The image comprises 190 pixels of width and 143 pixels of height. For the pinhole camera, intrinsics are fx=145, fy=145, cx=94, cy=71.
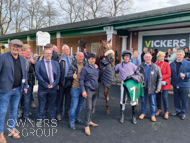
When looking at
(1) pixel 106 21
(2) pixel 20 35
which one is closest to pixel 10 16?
(2) pixel 20 35

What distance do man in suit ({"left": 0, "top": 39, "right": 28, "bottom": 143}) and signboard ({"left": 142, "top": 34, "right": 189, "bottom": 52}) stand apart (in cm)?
959

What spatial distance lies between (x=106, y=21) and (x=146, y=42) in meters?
3.51

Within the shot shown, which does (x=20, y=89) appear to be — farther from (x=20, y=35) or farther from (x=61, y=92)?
(x=20, y=35)

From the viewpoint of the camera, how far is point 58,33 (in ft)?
43.8

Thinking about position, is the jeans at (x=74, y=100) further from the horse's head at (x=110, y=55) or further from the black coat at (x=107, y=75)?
the horse's head at (x=110, y=55)

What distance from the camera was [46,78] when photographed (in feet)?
11.5

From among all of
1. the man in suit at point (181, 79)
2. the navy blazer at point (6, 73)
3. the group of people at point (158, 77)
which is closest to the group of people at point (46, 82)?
the navy blazer at point (6, 73)

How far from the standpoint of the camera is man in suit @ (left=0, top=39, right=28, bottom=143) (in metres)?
2.77

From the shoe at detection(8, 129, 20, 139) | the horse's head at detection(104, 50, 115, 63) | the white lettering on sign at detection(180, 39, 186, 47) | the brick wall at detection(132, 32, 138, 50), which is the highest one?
the brick wall at detection(132, 32, 138, 50)

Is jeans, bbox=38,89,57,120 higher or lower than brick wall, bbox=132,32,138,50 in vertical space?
lower

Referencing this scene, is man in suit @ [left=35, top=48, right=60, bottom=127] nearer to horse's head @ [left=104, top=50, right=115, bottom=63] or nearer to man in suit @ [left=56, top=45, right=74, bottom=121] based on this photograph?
man in suit @ [left=56, top=45, right=74, bottom=121]

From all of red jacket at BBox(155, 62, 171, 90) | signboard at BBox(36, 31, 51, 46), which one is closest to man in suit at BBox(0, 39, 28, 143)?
red jacket at BBox(155, 62, 171, 90)

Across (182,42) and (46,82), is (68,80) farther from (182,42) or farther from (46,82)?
(182,42)

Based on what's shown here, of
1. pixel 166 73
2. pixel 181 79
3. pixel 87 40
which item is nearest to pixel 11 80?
pixel 166 73
